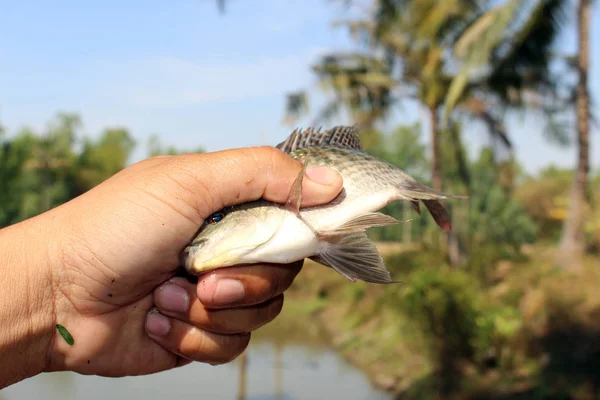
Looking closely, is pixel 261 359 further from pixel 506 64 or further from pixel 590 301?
pixel 506 64

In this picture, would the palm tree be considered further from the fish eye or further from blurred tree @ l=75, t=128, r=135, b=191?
blurred tree @ l=75, t=128, r=135, b=191

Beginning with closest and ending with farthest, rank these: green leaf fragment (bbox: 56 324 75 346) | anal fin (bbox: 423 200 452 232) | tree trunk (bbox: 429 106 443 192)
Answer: green leaf fragment (bbox: 56 324 75 346) → anal fin (bbox: 423 200 452 232) → tree trunk (bbox: 429 106 443 192)

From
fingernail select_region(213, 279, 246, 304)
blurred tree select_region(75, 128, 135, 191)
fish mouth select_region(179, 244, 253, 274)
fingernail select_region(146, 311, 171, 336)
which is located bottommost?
blurred tree select_region(75, 128, 135, 191)

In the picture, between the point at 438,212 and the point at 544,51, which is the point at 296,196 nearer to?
the point at 438,212

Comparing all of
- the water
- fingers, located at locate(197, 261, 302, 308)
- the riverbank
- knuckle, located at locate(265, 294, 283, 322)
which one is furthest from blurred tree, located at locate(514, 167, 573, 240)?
fingers, located at locate(197, 261, 302, 308)

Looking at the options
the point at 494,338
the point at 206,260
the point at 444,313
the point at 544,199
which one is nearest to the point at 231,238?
the point at 206,260

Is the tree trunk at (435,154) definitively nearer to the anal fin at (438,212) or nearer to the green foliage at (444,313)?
the green foliage at (444,313)

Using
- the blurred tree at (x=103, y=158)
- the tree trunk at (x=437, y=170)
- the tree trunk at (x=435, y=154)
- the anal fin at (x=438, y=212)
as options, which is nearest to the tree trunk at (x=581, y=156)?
the tree trunk at (x=437, y=170)

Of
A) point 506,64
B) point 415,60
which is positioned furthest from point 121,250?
point 415,60
